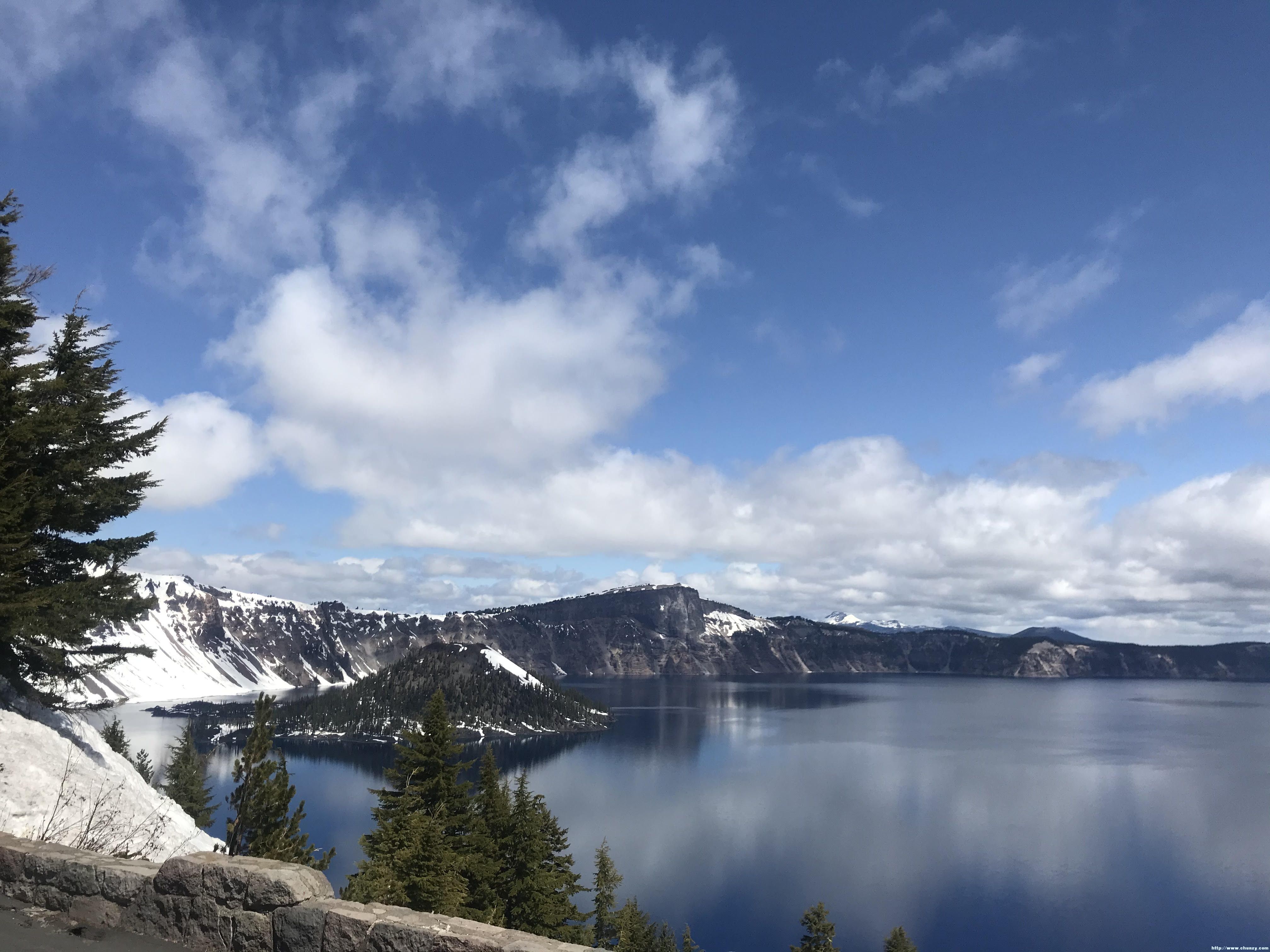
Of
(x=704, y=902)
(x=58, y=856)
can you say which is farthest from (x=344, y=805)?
(x=58, y=856)

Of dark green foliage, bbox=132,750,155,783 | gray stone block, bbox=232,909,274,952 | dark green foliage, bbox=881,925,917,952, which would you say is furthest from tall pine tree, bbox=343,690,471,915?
dark green foliage, bbox=132,750,155,783

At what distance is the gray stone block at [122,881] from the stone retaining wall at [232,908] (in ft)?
0.03

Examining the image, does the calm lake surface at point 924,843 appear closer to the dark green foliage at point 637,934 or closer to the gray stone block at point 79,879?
the dark green foliage at point 637,934

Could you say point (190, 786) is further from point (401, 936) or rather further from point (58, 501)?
point (401, 936)

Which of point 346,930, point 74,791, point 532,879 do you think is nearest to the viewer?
point 346,930

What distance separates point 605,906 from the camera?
49.9 m

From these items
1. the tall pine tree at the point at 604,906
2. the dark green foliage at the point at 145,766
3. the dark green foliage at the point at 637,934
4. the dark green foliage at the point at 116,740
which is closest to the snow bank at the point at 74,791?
the dark green foliage at the point at 637,934

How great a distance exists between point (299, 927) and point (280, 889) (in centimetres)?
45

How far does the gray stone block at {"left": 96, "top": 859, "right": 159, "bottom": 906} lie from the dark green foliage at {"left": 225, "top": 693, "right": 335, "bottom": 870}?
27.8m

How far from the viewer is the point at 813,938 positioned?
4631cm

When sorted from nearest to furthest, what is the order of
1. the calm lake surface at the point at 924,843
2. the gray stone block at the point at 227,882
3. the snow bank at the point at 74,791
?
the gray stone block at the point at 227,882, the snow bank at the point at 74,791, the calm lake surface at the point at 924,843

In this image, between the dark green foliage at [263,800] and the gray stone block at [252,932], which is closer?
the gray stone block at [252,932]

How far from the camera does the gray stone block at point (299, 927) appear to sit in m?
7.45

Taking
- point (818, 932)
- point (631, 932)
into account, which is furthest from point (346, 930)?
point (631, 932)
